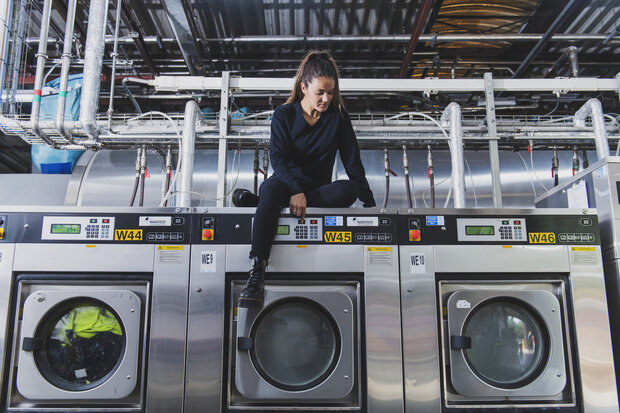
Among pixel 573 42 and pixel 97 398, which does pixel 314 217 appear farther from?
pixel 573 42

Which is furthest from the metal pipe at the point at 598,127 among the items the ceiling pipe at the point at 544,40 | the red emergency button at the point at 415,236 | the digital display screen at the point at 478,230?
the red emergency button at the point at 415,236

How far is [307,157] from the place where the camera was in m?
2.35

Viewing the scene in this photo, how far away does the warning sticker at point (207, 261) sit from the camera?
7.27ft

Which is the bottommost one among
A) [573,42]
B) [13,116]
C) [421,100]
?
[13,116]

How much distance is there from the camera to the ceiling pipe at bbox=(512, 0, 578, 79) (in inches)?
129

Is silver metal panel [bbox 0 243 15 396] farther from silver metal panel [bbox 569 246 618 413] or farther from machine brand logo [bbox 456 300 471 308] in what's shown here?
silver metal panel [bbox 569 246 618 413]


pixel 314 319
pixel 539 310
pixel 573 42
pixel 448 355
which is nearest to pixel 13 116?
pixel 314 319

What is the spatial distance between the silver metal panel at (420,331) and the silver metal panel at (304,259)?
24 centimetres

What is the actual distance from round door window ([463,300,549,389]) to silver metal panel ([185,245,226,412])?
3.76 feet

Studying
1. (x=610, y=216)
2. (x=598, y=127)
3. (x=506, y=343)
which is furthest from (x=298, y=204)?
(x=598, y=127)

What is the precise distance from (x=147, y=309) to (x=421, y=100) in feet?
9.07

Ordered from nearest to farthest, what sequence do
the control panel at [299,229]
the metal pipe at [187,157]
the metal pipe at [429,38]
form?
the control panel at [299,229] → the metal pipe at [187,157] → the metal pipe at [429,38]

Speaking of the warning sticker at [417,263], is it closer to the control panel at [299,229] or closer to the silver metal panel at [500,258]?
the silver metal panel at [500,258]

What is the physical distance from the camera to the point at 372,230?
2285 mm
